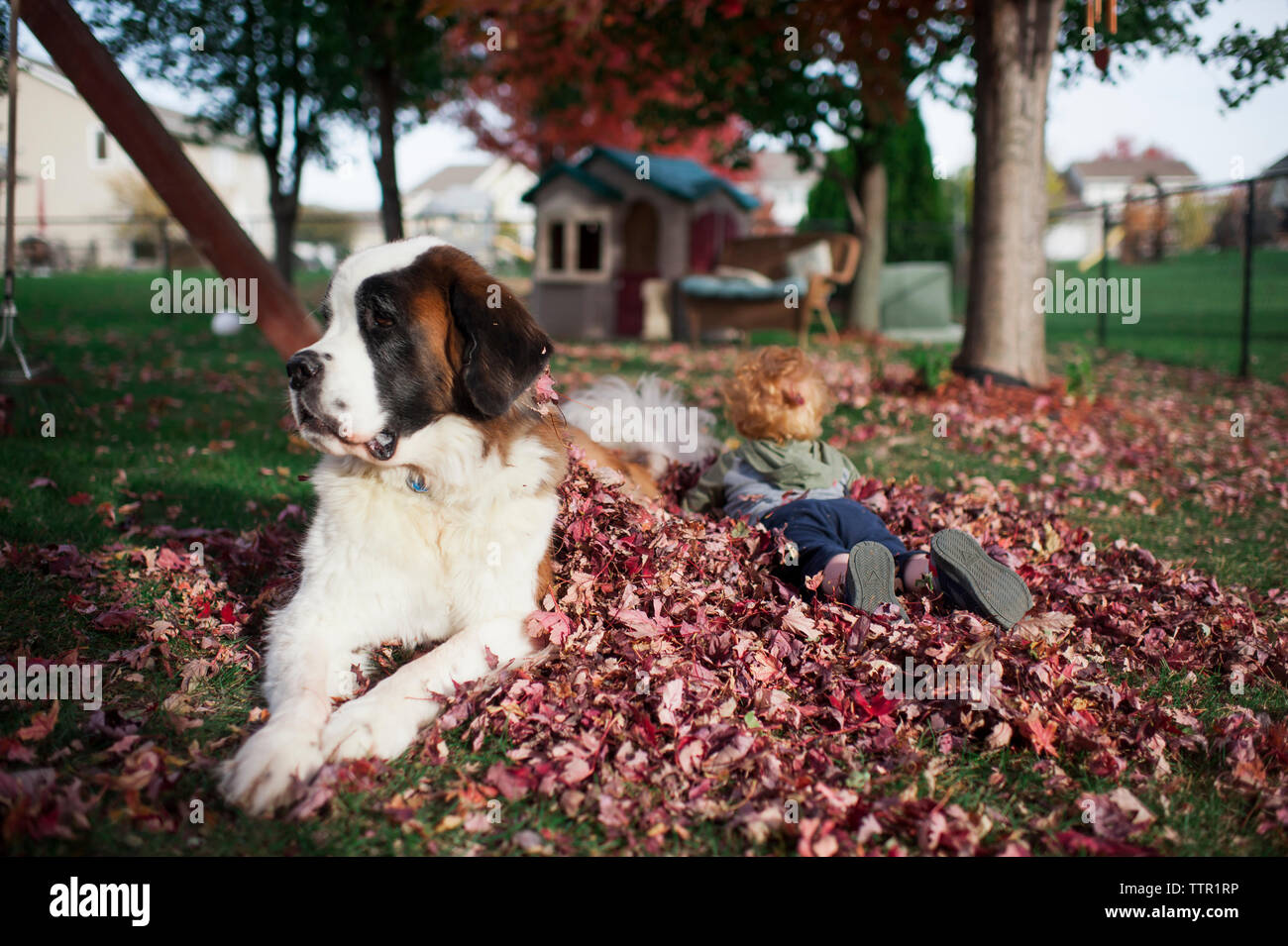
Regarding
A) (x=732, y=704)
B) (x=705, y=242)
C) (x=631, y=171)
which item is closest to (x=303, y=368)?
(x=732, y=704)

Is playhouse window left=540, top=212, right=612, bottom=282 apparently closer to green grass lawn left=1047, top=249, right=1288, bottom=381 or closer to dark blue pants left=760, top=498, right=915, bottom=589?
green grass lawn left=1047, top=249, right=1288, bottom=381

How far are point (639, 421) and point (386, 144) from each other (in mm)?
10508

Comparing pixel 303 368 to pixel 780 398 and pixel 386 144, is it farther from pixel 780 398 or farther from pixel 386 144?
pixel 386 144

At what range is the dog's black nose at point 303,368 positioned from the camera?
114 inches

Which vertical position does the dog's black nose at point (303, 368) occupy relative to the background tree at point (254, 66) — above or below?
below

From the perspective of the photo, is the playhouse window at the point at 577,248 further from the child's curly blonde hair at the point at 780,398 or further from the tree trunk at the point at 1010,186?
the child's curly blonde hair at the point at 780,398

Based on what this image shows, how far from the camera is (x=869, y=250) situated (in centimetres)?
1778

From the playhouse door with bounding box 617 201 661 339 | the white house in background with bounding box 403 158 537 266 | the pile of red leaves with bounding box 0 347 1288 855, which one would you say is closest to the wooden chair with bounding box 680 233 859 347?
the playhouse door with bounding box 617 201 661 339

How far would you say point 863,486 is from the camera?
528cm

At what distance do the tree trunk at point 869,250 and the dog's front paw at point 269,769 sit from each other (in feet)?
53.9

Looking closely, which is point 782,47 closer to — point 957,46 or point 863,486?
point 957,46

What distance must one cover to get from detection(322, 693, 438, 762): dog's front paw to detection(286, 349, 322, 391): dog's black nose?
1016 millimetres
